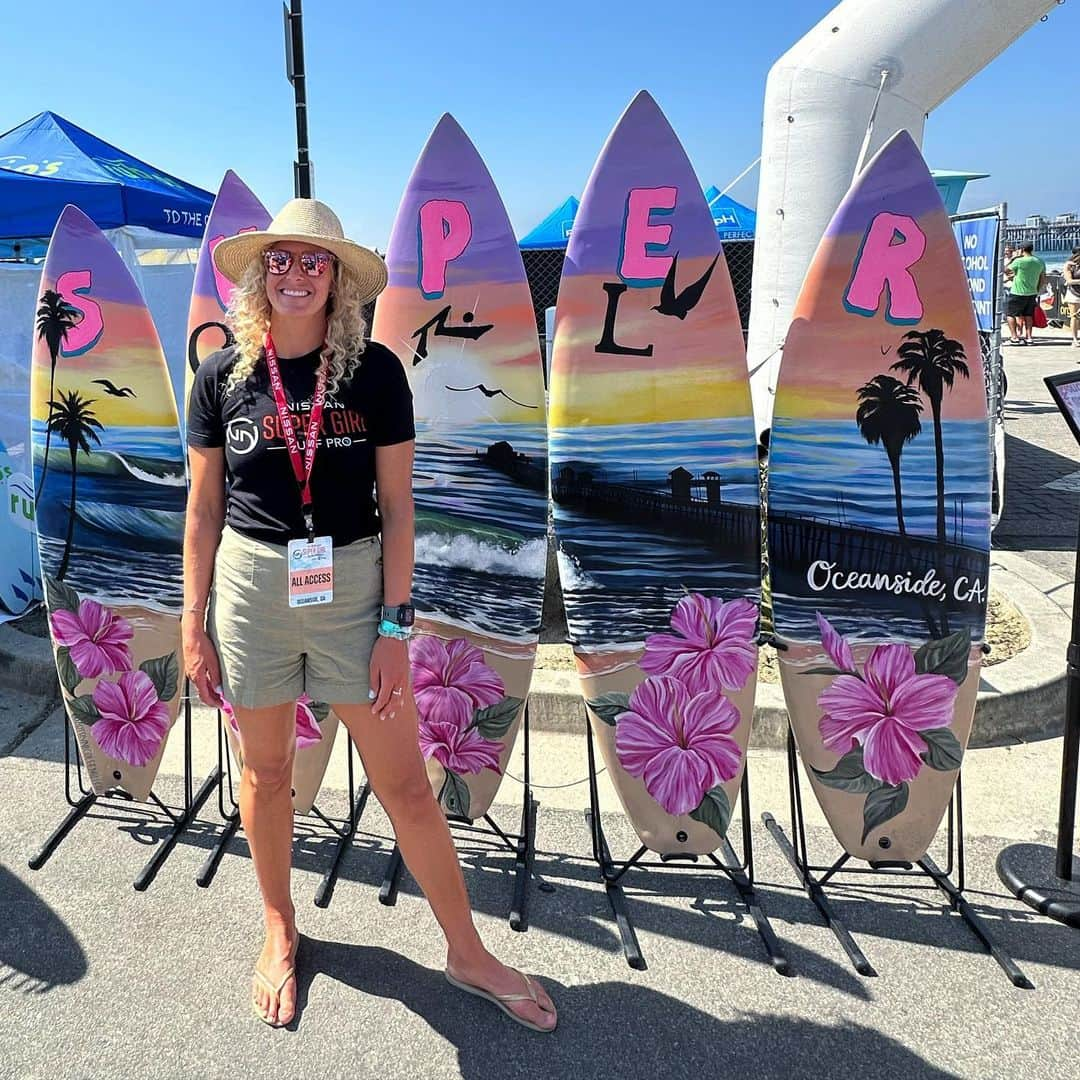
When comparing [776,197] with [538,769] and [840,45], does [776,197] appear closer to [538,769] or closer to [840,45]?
[840,45]

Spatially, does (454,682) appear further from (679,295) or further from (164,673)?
(679,295)

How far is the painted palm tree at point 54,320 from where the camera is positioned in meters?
2.46

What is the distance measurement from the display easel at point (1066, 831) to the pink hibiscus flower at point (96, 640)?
2481 mm

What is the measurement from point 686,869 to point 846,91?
3.00 metres

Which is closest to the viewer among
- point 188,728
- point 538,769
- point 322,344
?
point 322,344

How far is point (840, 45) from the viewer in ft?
11.3

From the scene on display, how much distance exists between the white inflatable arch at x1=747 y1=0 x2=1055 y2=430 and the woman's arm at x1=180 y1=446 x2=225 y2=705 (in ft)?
8.19

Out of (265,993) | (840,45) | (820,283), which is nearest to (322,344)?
(820,283)

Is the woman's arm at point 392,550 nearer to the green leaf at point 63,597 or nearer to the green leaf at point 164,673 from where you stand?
the green leaf at point 164,673

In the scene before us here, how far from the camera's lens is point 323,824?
2.53 metres

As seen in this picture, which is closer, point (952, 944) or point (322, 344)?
point (322, 344)

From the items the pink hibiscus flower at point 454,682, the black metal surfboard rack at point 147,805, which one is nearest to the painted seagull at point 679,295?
the pink hibiscus flower at point 454,682

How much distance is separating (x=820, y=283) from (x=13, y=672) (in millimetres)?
3234

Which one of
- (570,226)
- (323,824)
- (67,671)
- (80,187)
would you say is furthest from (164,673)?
(570,226)
